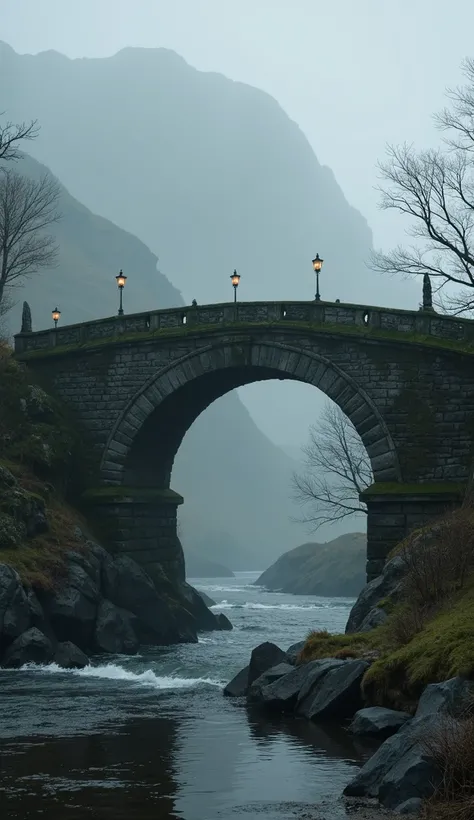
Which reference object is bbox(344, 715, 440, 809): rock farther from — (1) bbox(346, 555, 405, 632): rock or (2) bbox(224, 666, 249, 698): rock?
(1) bbox(346, 555, 405, 632): rock

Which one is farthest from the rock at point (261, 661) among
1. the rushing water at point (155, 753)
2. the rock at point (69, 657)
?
the rock at point (69, 657)

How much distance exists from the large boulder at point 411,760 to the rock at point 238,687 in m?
9.94

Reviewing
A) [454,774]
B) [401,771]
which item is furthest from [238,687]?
[454,774]

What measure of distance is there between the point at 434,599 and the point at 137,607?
20.8m

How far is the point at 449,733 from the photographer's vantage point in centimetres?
1188

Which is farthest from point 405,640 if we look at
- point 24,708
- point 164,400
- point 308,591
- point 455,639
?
point 308,591

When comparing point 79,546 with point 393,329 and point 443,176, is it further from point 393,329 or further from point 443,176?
point 443,176

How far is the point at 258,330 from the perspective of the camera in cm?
4066

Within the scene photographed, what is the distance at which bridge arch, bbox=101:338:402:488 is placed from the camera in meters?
38.0

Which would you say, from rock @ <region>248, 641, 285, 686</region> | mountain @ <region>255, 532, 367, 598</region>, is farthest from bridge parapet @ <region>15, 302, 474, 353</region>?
mountain @ <region>255, 532, 367, 598</region>

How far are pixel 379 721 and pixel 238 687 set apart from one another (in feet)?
26.8

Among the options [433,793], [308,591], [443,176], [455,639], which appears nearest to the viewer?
[433,793]

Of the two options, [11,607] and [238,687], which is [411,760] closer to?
[238,687]

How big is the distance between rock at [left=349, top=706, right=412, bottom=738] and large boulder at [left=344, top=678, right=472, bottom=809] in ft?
5.82
